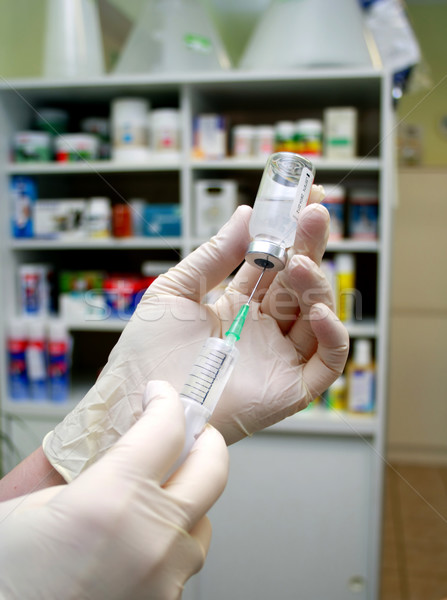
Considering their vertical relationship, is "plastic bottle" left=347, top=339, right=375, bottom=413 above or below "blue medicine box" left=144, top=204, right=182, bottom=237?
below

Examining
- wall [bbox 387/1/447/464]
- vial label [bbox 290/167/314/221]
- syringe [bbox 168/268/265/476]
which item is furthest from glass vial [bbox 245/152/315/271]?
wall [bbox 387/1/447/464]

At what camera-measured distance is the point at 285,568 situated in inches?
66.1

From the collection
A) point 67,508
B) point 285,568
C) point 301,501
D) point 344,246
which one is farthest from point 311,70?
point 285,568

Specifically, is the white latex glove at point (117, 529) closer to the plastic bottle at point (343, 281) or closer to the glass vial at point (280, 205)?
the glass vial at point (280, 205)

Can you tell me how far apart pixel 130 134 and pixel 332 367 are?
1217mm

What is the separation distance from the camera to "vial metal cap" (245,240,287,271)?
627 mm

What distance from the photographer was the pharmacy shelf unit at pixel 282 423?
1.62 metres

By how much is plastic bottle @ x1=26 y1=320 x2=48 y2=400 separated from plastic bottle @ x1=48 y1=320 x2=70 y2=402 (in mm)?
39

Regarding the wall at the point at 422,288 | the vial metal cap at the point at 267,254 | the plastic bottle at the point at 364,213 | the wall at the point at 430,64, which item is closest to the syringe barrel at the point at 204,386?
the vial metal cap at the point at 267,254

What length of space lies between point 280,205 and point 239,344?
205 mm

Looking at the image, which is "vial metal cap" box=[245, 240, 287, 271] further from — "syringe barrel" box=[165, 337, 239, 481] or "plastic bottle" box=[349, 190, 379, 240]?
"plastic bottle" box=[349, 190, 379, 240]

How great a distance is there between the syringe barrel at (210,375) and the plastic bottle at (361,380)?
1.09 m

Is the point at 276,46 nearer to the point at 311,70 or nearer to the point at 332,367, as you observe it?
the point at 311,70

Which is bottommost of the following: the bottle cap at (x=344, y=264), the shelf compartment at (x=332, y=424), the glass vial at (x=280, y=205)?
the shelf compartment at (x=332, y=424)
